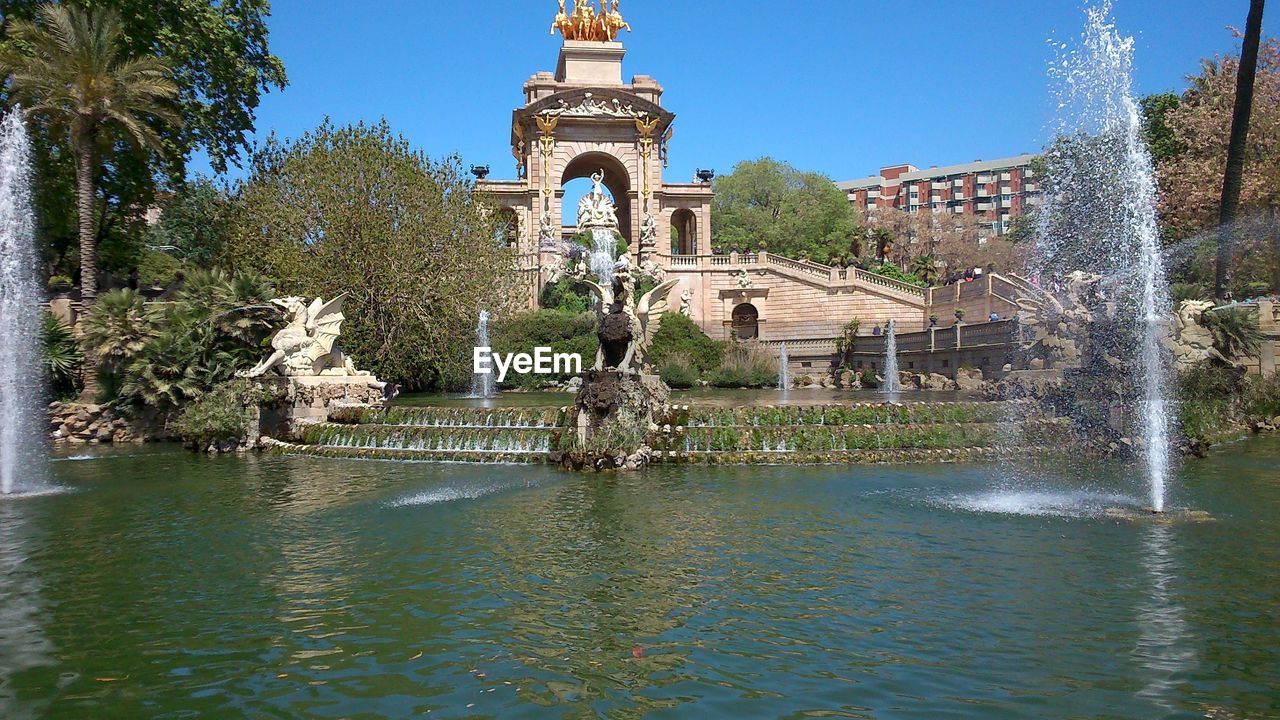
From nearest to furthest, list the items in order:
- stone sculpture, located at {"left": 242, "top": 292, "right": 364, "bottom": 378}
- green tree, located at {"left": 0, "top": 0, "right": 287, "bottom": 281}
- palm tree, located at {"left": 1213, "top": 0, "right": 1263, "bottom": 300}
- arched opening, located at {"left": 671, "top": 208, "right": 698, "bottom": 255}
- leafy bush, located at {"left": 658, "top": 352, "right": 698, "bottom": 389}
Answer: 1. stone sculpture, located at {"left": 242, "top": 292, "right": 364, "bottom": 378}
2. palm tree, located at {"left": 1213, "top": 0, "right": 1263, "bottom": 300}
3. green tree, located at {"left": 0, "top": 0, "right": 287, "bottom": 281}
4. leafy bush, located at {"left": 658, "top": 352, "right": 698, "bottom": 389}
5. arched opening, located at {"left": 671, "top": 208, "right": 698, "bottom": 255}

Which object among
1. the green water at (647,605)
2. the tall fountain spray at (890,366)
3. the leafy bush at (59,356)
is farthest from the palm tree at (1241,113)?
the leafy bush at (59,356)

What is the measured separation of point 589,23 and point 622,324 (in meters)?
47.8

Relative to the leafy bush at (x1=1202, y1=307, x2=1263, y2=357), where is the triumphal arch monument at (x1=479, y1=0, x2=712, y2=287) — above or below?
above

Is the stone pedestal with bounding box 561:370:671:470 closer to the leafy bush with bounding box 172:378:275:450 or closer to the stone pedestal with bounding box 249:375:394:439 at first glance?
the stone pedestal with bounding box 249:375:394:439

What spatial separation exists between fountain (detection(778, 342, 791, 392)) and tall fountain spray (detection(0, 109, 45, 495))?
2604cm

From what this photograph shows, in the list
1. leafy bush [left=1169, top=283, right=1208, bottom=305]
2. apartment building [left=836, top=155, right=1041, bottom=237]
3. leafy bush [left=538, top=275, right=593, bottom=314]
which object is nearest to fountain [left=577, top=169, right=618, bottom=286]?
leafy bush [left=538, top=275, right=593, bottom=314]

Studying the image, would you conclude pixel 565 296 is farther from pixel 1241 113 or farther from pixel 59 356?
pixel 1241 113

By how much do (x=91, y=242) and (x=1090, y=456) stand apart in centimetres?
2351

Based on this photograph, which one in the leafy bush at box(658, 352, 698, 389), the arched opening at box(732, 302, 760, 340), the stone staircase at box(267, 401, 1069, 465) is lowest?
the stone staircase at box(267, 401, 1069, 465)

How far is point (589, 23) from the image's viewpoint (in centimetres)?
5794

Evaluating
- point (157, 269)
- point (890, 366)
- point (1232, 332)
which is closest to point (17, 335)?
point (157, 269)

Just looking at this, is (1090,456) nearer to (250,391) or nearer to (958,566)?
(958,566)

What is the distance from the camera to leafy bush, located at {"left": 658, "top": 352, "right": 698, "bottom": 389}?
35.9 metres

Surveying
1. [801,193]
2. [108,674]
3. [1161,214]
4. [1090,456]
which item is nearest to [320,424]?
[108,674]
